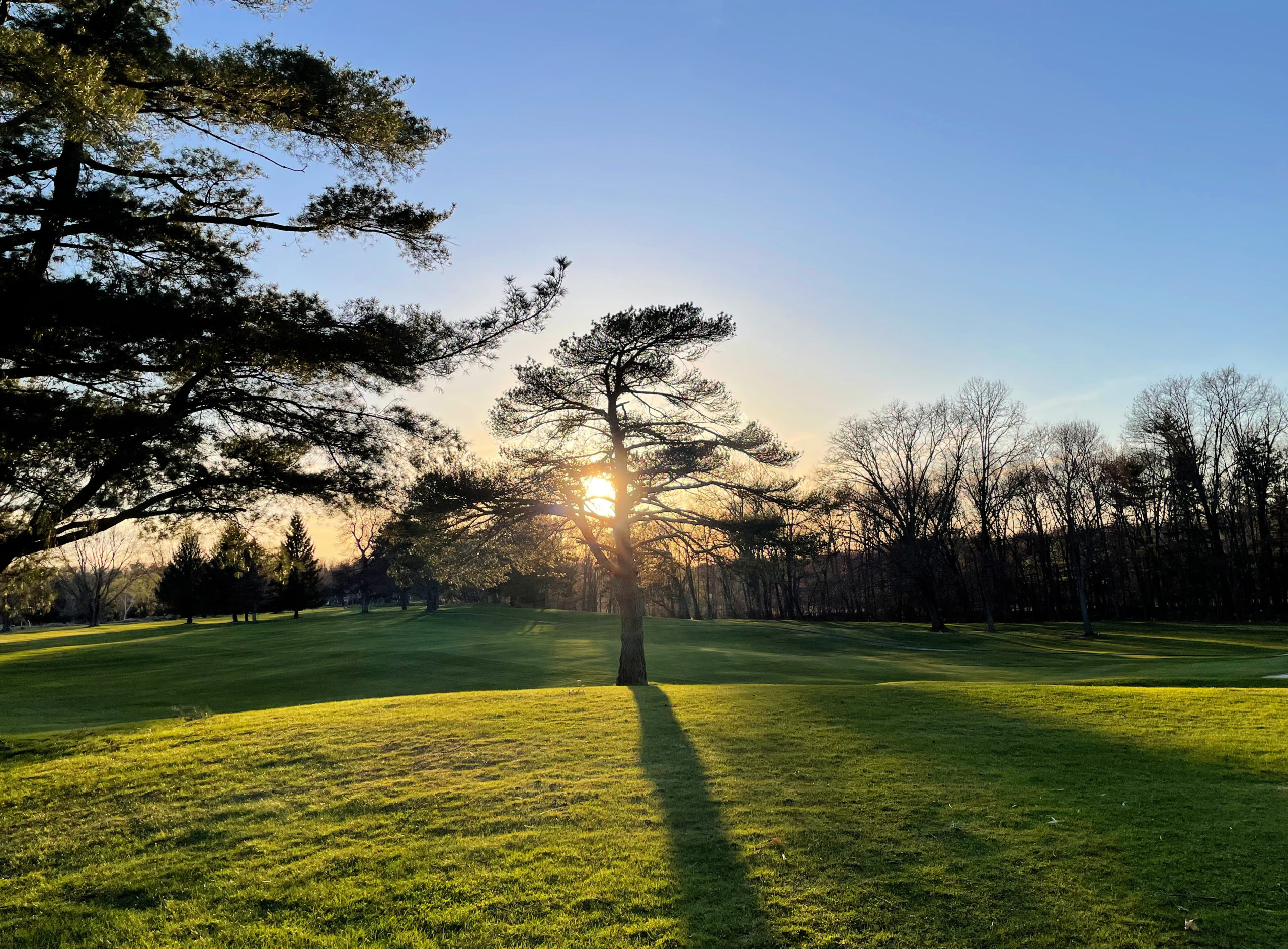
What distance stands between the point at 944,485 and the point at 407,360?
4593 centimetres

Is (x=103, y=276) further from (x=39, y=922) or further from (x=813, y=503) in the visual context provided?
(x=813, y=503)

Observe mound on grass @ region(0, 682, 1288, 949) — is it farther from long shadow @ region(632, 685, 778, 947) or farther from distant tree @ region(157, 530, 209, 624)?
distant tree @ region(157, 530, 209, 624)

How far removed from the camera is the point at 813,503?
55.6 ft

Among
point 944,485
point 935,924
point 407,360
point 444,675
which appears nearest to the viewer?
point 935,924

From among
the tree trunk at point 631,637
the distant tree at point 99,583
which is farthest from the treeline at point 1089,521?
the distant tree at point 99,583

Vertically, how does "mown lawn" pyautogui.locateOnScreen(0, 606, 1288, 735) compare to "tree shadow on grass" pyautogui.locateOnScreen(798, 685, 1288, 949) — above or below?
below

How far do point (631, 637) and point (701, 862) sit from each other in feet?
43.2

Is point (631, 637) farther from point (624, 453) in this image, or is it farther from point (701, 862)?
point (701, 862)

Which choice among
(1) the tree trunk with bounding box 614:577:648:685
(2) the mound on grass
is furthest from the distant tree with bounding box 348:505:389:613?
(2) the mound on grass

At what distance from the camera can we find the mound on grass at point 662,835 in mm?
4273

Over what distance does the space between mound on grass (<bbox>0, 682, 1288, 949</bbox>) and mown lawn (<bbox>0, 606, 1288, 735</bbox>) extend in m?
10.5

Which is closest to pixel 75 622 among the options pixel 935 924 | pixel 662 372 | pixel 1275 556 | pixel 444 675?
pixel 444 675

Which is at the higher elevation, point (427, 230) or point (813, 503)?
point (427, 230)

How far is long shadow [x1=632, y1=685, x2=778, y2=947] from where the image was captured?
4156 millimetres
